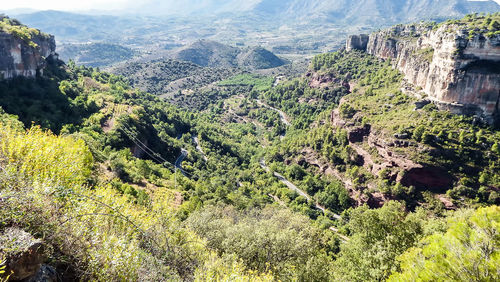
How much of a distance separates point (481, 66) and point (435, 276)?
6167cm

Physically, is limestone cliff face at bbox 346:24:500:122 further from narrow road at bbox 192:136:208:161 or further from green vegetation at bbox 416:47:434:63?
narrow road at bbox 192:136:208:161

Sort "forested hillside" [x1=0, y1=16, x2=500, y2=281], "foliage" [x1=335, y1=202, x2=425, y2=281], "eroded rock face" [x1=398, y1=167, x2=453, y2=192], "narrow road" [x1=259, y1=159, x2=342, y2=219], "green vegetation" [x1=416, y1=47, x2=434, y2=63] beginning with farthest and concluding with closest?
"green vegetation" [x1=416, y1=47, x2=434, y2=63], "narrow road" [x1=259, y1=159, x2=342, y2=219], "eroded rock face" [x1=398, y1=167, x2=453, y2=192], "foliage" [x1=335, y1=202, x2=425, y2=281], "forested hillside" [x1=0, y1=16, x2=500, y2=281]

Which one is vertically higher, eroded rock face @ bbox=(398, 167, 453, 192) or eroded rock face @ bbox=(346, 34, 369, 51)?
eroded rock face @ bbox=(346, 34, 369, 51)

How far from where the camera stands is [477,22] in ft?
201

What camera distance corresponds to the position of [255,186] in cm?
7438

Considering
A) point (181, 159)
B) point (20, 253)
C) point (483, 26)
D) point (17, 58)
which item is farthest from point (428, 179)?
point (17, 58)

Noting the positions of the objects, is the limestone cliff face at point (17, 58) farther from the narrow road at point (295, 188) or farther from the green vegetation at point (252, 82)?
the green vegetation at point (252, 82)

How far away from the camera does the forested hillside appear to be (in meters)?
11.1

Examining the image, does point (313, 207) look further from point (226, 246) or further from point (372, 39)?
point (372, 39)

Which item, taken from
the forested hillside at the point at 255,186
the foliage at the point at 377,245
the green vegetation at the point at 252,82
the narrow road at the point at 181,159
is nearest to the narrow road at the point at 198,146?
the forested hillside at the point at 255,186

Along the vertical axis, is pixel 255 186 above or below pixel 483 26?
below

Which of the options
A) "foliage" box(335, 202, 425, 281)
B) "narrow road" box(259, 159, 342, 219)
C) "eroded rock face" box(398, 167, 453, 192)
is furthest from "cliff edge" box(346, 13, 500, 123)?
"foliage" box(335, 202, 425, 281)

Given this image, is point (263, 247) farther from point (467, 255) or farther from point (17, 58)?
point (17, 58)

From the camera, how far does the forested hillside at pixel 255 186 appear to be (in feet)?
36.6
